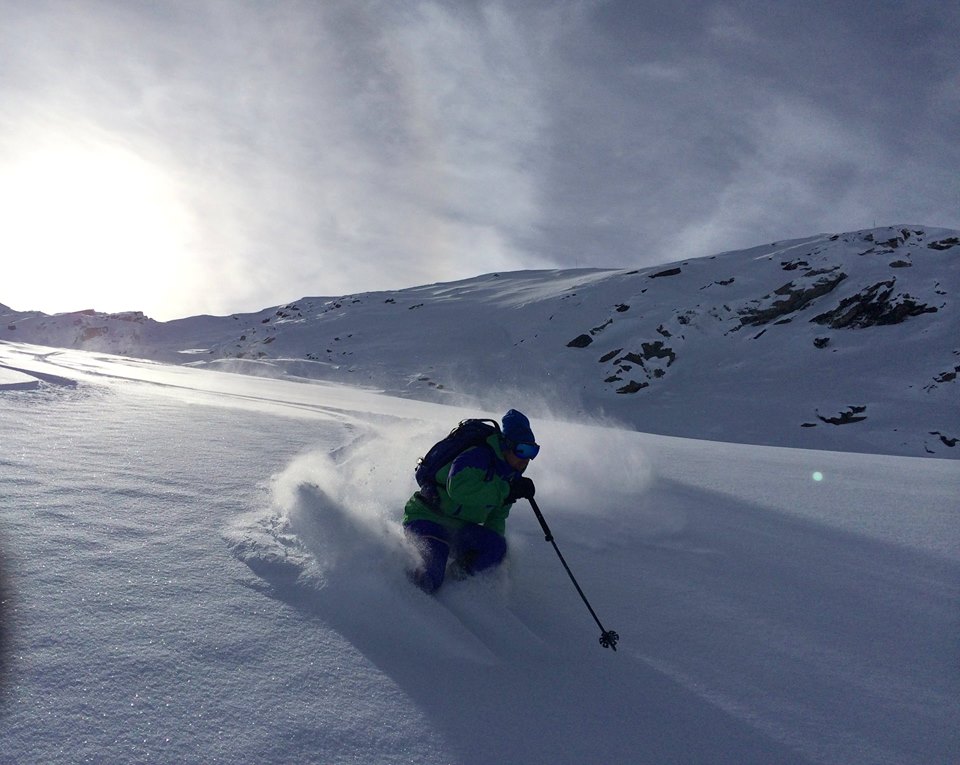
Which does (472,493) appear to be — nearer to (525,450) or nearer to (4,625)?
(525,450)

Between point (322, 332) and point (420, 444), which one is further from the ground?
point (322, 332)

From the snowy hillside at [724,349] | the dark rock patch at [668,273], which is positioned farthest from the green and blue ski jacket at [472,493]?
Answer: the dark rock patch at [668,273]

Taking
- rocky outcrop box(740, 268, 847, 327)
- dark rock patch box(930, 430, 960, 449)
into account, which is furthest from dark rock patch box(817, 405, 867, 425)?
rocky outcrop box(740, 268, 847, 327)

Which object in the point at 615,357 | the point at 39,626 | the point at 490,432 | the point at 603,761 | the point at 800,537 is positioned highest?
the point at 615,357

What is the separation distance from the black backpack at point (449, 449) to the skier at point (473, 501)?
1 centimetres

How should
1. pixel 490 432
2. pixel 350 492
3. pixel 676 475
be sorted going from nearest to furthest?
pixel 490 432 → pixel 350 492 → pixel 676 475

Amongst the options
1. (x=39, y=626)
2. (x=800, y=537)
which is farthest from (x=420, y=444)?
(x=39, y=626)

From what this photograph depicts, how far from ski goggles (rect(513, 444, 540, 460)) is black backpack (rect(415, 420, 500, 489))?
229mm

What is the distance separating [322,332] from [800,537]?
6444 cm

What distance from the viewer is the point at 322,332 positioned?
211 feet

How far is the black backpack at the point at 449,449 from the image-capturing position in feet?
12.3

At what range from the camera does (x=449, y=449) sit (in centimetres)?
379

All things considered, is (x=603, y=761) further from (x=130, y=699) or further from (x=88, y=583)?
Result: (x=88, y=583)

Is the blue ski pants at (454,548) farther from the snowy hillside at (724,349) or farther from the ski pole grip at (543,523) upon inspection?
the snowy hillside at (724,349)
